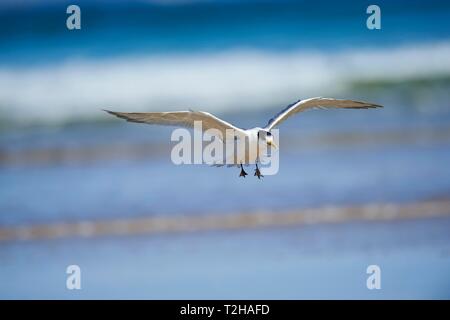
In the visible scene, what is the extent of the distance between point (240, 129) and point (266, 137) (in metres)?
0.15

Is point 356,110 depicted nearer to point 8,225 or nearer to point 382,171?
point 382,171

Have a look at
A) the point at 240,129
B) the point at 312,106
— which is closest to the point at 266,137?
the point at 240,129

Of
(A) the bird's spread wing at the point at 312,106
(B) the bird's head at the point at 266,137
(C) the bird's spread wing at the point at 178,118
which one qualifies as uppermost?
(A) the bird's spread wing at the point at 312,106

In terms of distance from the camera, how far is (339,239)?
9742mm

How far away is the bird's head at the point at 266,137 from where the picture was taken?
29.6 feet

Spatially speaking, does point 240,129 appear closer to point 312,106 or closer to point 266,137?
point 266,137

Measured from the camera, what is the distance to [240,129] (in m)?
9.05

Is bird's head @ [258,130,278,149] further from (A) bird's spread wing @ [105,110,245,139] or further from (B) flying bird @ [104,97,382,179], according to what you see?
(A) bird's spread wing @ [105,110,245,139]

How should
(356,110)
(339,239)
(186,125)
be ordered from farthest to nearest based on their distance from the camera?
(356,110)
(339,239)
(186,125)

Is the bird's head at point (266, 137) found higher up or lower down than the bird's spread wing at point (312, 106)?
lower down

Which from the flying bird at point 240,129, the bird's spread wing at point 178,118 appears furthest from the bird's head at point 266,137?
the bird's spread wing at point 178,118

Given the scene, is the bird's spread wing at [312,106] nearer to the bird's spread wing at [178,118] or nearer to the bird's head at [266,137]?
the bird's head at [266,137]

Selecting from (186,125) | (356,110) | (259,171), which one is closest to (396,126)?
(356,110)
